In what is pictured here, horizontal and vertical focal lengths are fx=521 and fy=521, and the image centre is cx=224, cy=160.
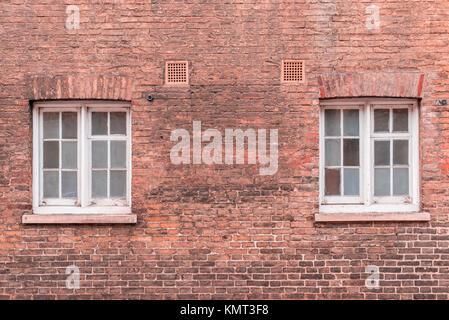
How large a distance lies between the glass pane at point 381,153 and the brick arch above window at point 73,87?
3.50 meters

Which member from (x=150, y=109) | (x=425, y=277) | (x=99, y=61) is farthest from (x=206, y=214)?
(x=425, y=277)

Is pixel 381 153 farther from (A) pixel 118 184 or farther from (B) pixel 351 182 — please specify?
(A) pixel 118 184

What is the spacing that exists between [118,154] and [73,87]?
1.06 meters

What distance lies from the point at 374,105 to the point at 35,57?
15.1 feet

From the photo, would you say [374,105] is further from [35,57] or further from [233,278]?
[35,57]

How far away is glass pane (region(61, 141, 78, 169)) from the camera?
280 inches

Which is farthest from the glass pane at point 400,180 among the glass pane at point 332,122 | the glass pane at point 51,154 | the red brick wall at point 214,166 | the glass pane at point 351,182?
the glass pane at point 51,154

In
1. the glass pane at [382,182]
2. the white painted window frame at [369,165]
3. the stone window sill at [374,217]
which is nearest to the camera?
the stone window sill at [374,217]

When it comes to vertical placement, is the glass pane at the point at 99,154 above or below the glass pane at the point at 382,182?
above

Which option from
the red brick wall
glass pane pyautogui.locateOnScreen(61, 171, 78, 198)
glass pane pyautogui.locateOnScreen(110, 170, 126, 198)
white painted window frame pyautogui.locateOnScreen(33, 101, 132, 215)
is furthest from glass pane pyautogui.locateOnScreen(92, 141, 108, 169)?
the red brick wall

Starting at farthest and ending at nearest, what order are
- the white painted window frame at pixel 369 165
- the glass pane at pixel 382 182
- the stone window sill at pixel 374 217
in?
the glass pane at pixel 382 182
the white painted window frame at pixel 369 165
the stone window sill at pixel 374 217

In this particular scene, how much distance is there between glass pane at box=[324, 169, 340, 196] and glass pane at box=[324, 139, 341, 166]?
109mm

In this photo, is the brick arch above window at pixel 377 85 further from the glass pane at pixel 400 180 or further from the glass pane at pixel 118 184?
the glass pane at pixel 118 184

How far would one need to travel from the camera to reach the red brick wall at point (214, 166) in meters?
6.90
